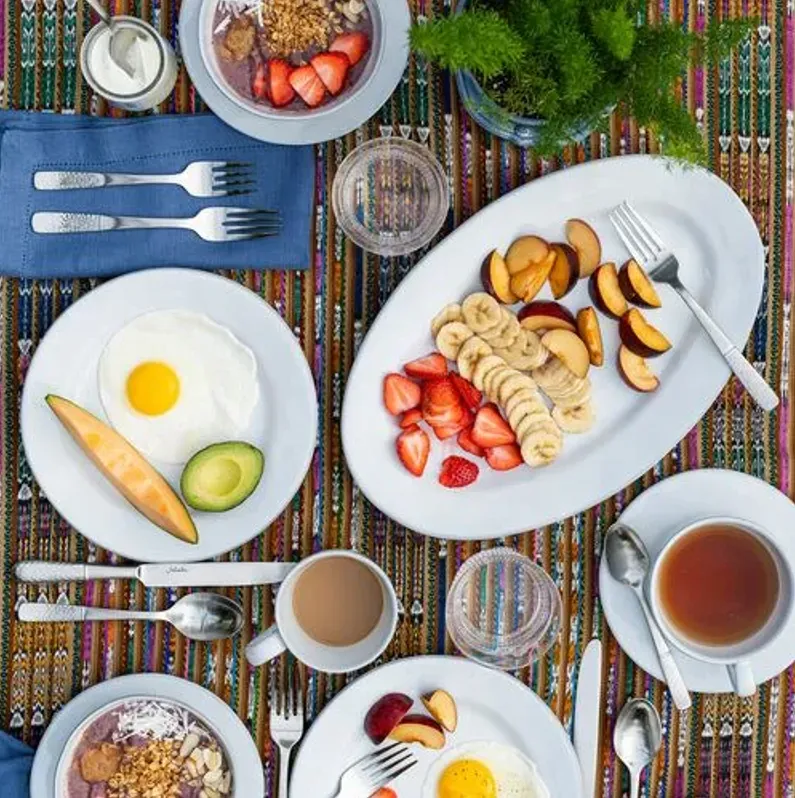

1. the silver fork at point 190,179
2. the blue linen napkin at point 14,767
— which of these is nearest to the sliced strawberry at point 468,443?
the silver fork at point 190,179

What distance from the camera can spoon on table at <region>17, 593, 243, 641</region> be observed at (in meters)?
1.52

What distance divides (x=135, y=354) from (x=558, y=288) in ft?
1.82

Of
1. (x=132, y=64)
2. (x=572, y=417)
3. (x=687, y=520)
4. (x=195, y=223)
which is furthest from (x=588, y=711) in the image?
(x=132, y=64)

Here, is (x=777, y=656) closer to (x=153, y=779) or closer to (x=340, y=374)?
(x=340, y=374)

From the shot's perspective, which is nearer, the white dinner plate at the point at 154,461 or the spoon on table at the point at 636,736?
the white dinner plate at the point at 154,461

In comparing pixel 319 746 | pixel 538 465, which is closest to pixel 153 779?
pixel 319 746

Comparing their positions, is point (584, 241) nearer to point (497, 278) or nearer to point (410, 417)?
point (497, 278)

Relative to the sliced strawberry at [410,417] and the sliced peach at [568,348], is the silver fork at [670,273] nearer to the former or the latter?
the sliced peach at [568,348]

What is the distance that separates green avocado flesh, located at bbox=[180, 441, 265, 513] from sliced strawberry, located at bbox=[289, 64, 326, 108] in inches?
17.7

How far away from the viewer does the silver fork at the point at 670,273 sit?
1.51 metres

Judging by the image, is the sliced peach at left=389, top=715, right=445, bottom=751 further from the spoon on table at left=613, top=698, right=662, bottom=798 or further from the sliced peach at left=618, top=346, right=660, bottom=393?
the sliced peach at left=618, top=346, right=660, bottom=393

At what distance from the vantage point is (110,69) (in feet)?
4.82

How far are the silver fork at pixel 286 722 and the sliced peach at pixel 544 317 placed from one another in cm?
57

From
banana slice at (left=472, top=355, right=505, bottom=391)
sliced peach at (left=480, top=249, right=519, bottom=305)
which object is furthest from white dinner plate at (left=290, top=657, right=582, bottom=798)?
sliced peach at (left=480, top=249, right=519, bottom=305)
